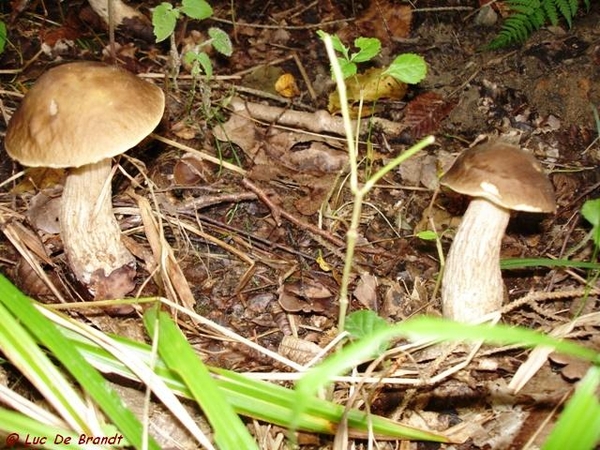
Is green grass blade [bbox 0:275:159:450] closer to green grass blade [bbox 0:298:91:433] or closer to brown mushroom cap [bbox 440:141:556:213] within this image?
green grass blade [bbox 0:298:91:433]

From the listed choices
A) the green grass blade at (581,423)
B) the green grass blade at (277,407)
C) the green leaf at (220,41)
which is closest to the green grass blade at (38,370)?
the green grass blade at (277,407)

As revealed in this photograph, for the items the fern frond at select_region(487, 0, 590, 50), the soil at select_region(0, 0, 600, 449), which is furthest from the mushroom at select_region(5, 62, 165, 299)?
the fern frond at select_region(487, 0, 590, 50)

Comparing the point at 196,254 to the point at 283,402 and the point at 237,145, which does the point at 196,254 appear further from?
the point at 283,402

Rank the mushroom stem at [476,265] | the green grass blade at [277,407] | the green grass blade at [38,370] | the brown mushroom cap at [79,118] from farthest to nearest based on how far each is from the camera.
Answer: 1. the mushroom stem at [476,265]
2. the brown mushroom cap at [79,118]
3. the green grass blade at [277,407]
4. the green grass blade at [38,370]

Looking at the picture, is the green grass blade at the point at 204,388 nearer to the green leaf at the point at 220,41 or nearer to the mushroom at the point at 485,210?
the mushroom at the point at 485,210

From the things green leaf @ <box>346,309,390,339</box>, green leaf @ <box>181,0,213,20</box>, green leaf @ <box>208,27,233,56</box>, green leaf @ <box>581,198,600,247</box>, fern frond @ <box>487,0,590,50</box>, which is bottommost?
green leaf @ <box>346,309,390,339</box>

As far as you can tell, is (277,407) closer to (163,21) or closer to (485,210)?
(485,210)

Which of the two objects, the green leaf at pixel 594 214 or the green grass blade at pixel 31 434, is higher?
the green leaf at pixel 594 214

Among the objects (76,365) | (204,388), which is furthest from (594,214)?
(76,365)
